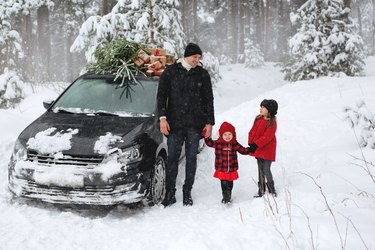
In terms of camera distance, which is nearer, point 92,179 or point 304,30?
point 92,179

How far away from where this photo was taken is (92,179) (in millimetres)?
4344

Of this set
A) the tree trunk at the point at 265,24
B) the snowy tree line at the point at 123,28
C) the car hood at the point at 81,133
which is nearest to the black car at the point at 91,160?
the car hood at the point at 81,133

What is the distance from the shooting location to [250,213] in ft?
14.0

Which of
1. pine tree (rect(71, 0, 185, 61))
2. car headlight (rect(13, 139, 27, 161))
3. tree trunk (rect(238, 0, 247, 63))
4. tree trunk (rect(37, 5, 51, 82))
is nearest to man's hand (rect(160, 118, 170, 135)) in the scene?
car headlight (rect(13, 139, 27, 161))

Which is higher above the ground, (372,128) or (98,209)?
(372,128)

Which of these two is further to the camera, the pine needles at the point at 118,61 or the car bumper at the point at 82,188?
the pine needles at the point at 118,61

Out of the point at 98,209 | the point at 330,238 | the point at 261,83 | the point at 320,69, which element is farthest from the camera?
the point at 261,83

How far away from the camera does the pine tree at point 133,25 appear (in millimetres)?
11836

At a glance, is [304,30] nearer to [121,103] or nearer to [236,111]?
[236,111]

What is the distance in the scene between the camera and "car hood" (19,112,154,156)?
4.50 m

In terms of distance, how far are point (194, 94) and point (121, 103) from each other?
1.20 metres

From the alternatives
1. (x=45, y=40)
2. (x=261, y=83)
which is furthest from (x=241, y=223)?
(x=45, y=40)

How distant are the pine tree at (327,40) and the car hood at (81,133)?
37.0ft

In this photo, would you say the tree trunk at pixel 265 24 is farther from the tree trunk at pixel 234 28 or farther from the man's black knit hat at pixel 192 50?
the man's black knit hat at pixel 192 50
